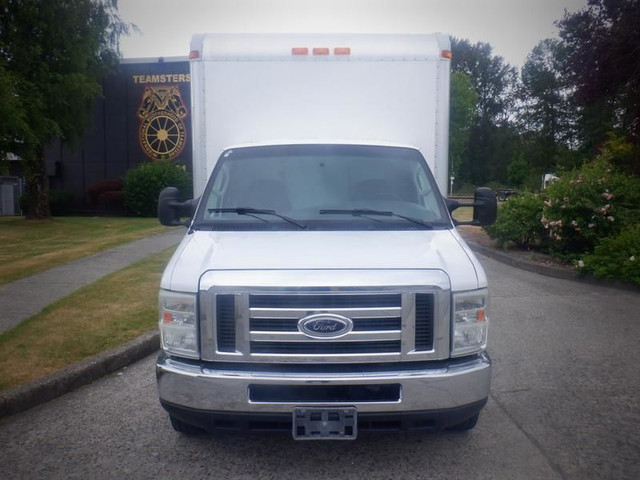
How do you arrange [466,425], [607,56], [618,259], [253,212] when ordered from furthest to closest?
[607,56]
[618,259]
[253,212]
[466,425]

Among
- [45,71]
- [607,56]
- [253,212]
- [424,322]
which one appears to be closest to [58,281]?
[253,212]

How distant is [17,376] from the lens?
17.3 feet

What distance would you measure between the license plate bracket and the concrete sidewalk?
4642mm

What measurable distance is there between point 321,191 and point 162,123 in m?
26.0

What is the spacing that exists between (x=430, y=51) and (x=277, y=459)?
4.13 metres

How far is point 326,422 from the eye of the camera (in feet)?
11.7

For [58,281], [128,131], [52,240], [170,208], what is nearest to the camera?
[170,208]

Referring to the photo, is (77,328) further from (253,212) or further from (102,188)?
(102,188)

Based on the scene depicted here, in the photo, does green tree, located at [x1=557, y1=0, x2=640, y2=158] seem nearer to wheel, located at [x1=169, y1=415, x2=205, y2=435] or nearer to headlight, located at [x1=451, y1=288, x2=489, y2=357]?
headlight, located at [x1=451, y1=288, x2=489, y2=357]

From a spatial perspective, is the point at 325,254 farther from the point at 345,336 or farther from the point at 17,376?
the point at 17,376

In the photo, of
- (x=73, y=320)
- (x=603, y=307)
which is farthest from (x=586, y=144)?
(x=73, y=320)

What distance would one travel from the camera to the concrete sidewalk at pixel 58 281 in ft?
25.6

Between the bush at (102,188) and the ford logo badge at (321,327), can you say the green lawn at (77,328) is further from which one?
the bush at (102,188)

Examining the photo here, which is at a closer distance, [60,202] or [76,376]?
[76,376]
